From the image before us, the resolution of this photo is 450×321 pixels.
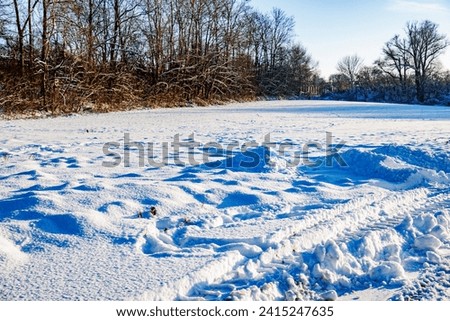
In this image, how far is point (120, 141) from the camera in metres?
7.26

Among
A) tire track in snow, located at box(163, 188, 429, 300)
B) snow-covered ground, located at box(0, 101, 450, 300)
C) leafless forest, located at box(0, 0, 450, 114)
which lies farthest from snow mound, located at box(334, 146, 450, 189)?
leafless forest, located at box(0, 0, 450, 114)

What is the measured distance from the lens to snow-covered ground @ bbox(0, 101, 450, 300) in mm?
2229

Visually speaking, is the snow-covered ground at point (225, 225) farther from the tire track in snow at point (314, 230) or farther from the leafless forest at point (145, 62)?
the leafless forest at point (145, 62)

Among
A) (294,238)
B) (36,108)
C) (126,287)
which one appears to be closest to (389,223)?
(294,238)

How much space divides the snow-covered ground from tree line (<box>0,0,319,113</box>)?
9.33m

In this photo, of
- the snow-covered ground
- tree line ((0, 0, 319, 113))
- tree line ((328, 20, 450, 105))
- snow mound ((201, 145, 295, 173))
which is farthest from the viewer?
tree line ((328, 20, 450, 105))

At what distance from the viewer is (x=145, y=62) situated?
21375 mm

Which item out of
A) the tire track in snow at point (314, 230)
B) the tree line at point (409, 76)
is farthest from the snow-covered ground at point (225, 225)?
the tree line at point (409, 76)

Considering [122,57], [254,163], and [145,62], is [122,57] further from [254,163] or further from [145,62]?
[254,163]

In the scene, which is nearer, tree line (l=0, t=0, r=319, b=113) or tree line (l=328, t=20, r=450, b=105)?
tree line (l=0, t=0, r=319, b=113)

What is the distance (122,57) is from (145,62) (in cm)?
141

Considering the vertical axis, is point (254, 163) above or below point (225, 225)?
above

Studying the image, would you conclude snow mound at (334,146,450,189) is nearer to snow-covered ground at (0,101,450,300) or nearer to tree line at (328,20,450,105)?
snow-covered ground at (0,101,450,300)

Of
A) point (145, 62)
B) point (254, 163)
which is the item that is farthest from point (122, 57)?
point (254, 163)
